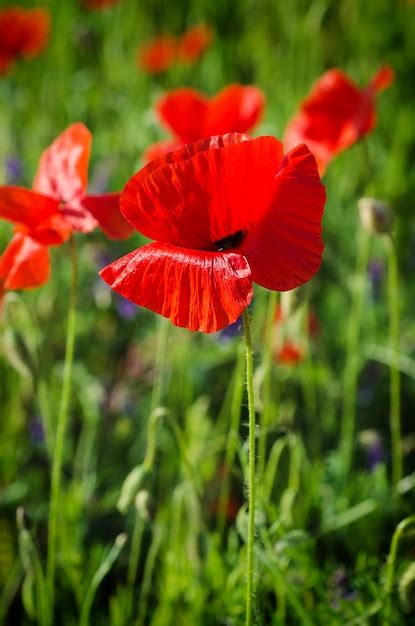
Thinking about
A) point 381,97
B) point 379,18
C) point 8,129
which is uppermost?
point 379,18

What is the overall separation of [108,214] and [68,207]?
0.22 ft

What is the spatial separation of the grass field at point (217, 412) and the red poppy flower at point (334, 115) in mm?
61

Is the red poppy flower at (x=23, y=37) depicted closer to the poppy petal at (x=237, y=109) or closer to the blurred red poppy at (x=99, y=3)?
the blurred red poppy at (x=99, y=3)

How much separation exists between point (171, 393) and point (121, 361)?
0.17 m

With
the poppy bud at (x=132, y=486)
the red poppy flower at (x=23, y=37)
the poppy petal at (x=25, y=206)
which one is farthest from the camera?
the red poppy flower at (x=23, y=37)

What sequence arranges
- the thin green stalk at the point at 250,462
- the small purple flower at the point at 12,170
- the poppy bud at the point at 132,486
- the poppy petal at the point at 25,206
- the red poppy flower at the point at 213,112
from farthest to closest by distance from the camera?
the small purple flower at the point at 12,170
the red poppy flower at the point at 213,112
the poppy bud at the point at 132,486
the poppy petal at the point at 25,206
the thin green stalk at the point at 250,462

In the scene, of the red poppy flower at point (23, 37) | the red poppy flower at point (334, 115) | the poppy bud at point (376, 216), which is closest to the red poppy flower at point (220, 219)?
the poppy bud at point (376, 216)

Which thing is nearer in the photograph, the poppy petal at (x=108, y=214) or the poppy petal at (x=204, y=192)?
the poppy petal at (x=204, y=192)

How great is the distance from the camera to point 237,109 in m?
1.38

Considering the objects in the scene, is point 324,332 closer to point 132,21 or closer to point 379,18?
point 379,18

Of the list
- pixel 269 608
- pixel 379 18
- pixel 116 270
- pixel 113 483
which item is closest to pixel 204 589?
pixel 269 608

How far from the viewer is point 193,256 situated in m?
0.70

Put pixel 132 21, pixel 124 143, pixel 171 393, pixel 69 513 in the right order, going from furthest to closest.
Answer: pixel 132 21 → pixel 124 143 → pixel 171 393 → pixel 69 513

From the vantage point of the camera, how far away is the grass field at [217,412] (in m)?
1.05
